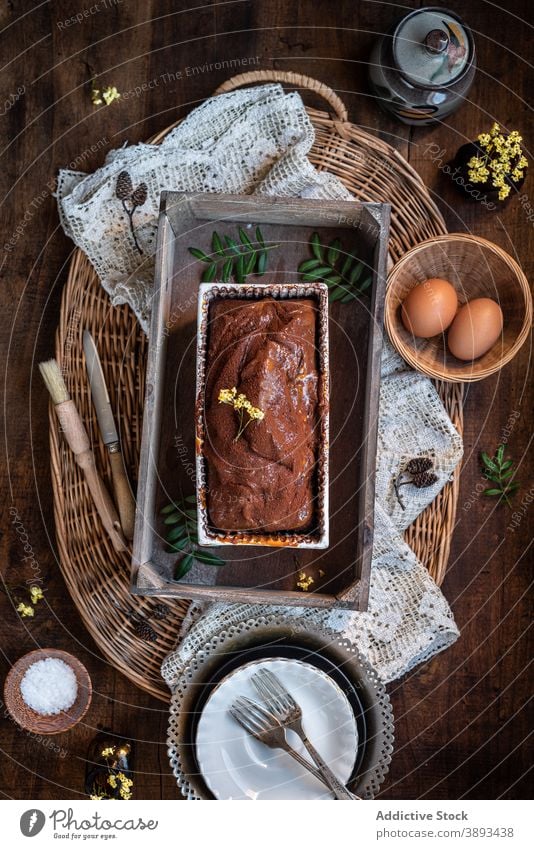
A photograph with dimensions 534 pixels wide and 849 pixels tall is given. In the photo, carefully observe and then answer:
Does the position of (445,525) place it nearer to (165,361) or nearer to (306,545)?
(306,545)

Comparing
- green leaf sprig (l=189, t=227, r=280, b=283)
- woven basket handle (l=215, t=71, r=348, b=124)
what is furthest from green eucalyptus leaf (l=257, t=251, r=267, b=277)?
woven basket handle (l=215, t=71, r=348, b=124)

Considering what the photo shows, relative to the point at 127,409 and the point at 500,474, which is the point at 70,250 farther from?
the point at 500,474

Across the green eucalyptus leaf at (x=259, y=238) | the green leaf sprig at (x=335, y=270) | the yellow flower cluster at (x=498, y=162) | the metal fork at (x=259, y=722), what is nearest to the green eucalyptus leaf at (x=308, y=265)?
the green leaf sprig at (x=335, y=270)

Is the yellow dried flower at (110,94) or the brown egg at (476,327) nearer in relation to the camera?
the brown egg at (476,327)

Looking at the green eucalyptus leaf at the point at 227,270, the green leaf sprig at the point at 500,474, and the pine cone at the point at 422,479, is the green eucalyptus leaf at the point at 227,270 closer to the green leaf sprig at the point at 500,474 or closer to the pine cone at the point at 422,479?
the pine cone at the point at 422,479

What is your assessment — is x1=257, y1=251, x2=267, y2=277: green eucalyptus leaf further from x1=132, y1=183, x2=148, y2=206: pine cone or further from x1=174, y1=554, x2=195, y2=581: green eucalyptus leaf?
x1=174, y1=554, x2=195, y2=581: green eucalyptus leaf

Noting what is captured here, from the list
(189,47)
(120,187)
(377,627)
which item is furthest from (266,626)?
(189,47)

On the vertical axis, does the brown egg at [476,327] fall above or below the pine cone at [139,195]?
below
